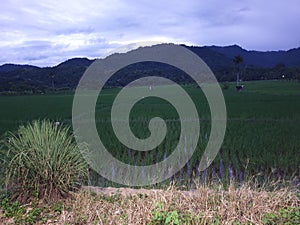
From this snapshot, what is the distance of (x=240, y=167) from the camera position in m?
6.33

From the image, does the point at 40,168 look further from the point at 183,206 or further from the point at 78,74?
the point at 78,74

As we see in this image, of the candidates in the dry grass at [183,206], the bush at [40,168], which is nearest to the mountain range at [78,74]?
the bush at [40,168]

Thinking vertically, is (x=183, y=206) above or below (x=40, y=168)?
below

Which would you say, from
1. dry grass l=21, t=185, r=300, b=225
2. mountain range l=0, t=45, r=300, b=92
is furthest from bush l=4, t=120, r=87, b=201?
mountain range l=0, t=45, r=300, b=92

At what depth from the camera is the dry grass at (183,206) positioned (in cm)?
292

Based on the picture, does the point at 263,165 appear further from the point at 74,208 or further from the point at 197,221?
the point at 74,208

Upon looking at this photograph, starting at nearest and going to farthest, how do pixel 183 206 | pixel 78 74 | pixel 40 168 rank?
pixel 183 206, pixel 40 168, pixel 78 74

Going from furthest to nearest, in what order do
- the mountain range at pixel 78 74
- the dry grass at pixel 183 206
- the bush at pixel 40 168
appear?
the mountain range at pixel 78 74, the bush at pixel 40 168, the dry grass at pixel 183 206

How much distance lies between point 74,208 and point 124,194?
0.69 m

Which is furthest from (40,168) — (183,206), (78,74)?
(78,74)

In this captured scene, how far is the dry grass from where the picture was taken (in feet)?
9.59

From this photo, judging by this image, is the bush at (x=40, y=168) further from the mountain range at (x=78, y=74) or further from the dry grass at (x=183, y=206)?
the mountain range at (x=78, y=74)

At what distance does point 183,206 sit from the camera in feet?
10.3

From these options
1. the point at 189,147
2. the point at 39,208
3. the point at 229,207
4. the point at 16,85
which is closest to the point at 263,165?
the point at 189,147
